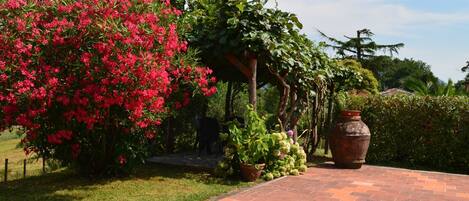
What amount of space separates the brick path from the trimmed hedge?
149 centimetres

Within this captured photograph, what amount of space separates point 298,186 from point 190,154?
3957 millimetres

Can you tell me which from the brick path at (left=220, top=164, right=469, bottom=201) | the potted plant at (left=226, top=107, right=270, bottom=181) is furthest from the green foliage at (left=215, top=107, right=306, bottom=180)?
the brick path at (left=220, top=164, right=469, bottom=201)

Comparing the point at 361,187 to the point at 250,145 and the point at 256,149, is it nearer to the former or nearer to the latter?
the point at 256,149

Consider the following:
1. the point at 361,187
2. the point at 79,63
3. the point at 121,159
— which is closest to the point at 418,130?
the point at 361,187

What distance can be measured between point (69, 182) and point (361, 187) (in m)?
4.42

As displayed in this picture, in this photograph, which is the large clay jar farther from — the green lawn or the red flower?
the red flower

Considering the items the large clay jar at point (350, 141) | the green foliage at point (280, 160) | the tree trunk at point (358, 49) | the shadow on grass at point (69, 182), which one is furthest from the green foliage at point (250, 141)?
the tree trunk at point (358, 49)

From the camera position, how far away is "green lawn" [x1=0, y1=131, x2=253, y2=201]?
18.5 ft

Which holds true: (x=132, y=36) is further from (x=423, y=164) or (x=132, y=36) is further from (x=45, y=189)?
(x=423, y=164)

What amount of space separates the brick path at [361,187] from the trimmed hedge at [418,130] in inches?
58.8

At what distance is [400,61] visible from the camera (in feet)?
190

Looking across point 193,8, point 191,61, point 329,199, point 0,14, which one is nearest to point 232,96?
point 193,8

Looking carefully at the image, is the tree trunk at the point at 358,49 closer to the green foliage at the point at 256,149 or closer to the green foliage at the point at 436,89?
the green foliage at the point at 436,89

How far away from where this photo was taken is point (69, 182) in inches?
257
